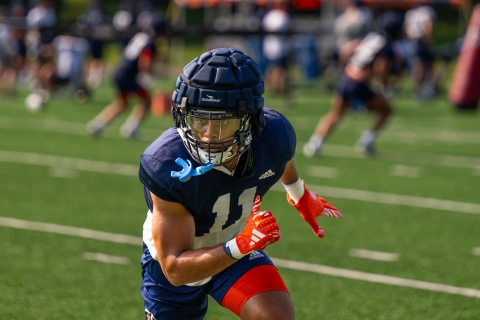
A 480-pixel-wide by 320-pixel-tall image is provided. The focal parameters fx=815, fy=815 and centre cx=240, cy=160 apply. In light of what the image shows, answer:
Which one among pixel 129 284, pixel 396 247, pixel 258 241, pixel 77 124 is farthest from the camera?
pixel 77 124

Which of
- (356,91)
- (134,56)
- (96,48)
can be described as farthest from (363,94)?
(96,48)

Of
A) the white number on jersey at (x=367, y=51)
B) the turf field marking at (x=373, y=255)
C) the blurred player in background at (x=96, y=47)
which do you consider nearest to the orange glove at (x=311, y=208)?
A: the turf field marking at (x=373, y=255)

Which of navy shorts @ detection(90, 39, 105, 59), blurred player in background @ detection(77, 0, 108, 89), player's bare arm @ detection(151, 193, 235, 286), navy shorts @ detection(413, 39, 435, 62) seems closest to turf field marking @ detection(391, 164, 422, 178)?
player's bare arm @ detection(151, 193, 235, 286)

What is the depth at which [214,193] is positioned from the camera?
329 cm

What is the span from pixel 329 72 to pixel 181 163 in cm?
1737

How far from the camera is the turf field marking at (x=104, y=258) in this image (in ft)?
18.9

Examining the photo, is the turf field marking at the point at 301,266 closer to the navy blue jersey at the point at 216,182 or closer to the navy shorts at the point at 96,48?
the navy blue jersey at the point at 216,182

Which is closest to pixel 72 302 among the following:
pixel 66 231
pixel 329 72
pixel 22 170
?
pixel 66 231

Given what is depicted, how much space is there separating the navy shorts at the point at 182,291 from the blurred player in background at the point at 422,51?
14177mm

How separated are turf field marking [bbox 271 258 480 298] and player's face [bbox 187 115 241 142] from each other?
2.59m

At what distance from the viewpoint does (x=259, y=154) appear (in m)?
3.43

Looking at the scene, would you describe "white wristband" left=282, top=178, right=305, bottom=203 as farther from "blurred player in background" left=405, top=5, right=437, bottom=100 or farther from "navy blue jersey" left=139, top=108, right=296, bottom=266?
"blurred player in background" left=405, top=5, right=437, bottom=100

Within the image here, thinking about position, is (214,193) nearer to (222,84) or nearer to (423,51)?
(222,84)

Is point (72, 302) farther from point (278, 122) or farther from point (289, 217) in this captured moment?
point (289, 217)
